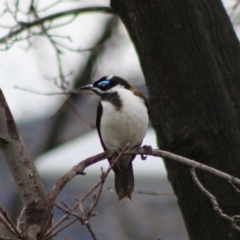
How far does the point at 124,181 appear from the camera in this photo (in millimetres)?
5254

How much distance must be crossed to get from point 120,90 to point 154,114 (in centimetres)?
62

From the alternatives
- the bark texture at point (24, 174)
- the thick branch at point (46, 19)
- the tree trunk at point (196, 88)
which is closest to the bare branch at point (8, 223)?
the bark texture at point (24, 174)

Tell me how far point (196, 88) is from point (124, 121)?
0.72 meters

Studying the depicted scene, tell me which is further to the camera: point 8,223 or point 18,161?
point 18,161

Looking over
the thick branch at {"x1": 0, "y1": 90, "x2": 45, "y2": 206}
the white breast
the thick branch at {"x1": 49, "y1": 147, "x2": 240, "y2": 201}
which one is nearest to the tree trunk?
the white breast

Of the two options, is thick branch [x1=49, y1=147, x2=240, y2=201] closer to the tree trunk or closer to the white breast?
the tree trunk

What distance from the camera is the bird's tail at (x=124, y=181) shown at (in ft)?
17.1

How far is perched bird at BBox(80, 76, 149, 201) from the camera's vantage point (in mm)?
5012

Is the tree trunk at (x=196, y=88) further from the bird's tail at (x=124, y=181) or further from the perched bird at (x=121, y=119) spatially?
the bird's tail at (x=124, y=181)

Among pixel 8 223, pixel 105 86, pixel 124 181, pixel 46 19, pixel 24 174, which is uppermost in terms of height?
pixel 46 19

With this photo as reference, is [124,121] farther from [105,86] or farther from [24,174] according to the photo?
[24,174]

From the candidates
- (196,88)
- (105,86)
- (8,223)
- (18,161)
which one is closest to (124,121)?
(105,86)

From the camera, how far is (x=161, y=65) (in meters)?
4.52

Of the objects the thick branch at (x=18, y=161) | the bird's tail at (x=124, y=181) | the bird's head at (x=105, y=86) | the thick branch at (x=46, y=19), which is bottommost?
the bird's tail at (x=124, y=181)
